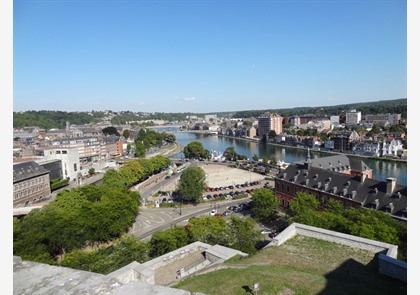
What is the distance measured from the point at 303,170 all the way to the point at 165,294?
24224mm

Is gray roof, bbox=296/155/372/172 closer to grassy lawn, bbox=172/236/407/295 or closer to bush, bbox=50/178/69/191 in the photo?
grassy lawn, bbox=172/236/407/295

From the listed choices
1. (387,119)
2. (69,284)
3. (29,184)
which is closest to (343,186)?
(69,284)

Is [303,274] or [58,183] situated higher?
[303,274]

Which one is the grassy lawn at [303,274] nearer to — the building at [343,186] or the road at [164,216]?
the building at [343,186]

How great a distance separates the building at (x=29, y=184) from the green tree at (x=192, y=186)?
1624cm

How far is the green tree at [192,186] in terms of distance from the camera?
2877 cm

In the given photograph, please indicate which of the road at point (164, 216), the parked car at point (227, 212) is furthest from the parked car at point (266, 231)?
the road at point (164, 216)

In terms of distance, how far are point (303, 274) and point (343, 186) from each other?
14.6 meters

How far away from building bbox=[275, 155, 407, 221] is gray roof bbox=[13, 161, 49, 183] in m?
25.9

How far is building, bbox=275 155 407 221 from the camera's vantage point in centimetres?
1862

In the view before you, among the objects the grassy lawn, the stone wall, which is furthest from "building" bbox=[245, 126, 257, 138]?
the grassy lawn

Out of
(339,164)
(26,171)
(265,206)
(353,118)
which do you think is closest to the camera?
(265,206)

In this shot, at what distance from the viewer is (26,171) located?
31.5 metres

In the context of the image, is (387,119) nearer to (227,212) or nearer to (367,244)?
(227,212)
